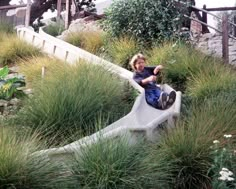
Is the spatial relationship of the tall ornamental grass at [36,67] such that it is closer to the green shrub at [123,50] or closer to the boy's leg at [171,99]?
the green shrub at [123,50]

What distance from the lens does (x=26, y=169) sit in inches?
136

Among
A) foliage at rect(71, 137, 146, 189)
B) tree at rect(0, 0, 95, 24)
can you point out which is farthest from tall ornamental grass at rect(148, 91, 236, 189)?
tree at rect(0, 0, 95, 24)

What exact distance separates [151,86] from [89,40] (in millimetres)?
3664

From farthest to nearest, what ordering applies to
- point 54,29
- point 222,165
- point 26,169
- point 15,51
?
point 54,29 → point 15,51 → point 222,165 → point 26,169

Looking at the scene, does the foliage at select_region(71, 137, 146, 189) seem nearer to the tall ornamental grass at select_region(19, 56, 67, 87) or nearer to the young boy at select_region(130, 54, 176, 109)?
the young boy at select_region(130, 54, 176, 109)

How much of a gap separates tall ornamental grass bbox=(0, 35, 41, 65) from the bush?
1796 millimetres

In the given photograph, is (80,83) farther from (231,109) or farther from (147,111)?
(231,109)

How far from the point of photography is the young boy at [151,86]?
20.6 ft

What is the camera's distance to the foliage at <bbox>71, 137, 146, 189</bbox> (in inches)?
149

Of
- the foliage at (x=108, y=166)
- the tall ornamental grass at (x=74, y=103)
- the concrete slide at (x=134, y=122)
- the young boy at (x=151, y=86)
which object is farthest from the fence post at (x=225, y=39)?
the foliage at (x=108, y=166)

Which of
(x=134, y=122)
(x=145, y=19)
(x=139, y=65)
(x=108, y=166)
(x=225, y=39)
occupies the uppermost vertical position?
(x=145, y=19)

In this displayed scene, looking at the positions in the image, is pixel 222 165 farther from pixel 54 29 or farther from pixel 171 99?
pixel 54 29

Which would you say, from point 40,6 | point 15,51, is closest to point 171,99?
point 15,51

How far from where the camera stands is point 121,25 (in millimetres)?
9352
